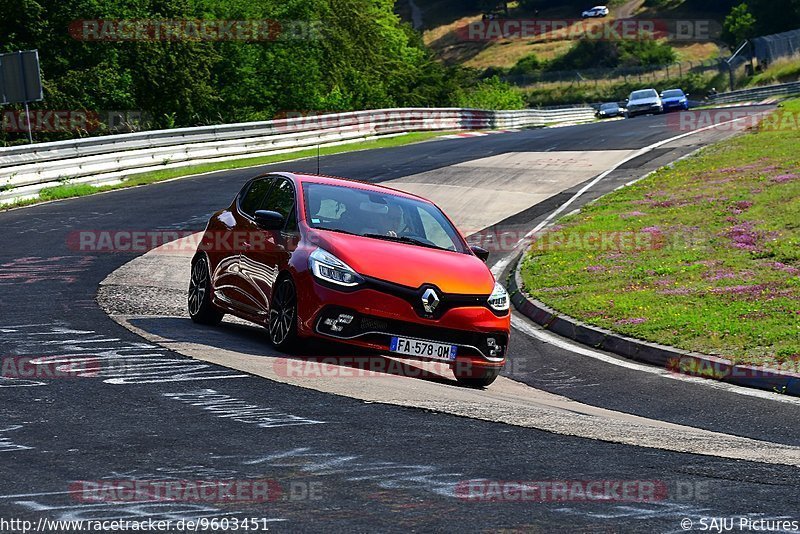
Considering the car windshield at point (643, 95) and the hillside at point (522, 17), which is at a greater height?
the hillside at point (522, 17)

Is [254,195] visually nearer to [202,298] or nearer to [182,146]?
[202,298]

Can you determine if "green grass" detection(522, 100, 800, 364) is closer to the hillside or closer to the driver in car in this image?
the driver in car

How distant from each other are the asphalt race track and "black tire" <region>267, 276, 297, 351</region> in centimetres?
26

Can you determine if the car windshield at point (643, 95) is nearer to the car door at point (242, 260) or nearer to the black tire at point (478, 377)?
the car door at point (242, 260)

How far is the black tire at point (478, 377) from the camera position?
1065 cm

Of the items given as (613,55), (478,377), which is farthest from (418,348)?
(613,55)

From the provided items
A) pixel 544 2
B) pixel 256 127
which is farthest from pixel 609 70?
pixel 256 127

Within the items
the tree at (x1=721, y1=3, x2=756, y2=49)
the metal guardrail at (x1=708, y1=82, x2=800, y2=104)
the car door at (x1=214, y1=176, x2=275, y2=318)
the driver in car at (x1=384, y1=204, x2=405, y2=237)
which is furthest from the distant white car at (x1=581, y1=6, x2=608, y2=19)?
the driver in car at (x1=384, y1=204, x2=405, y2=237)

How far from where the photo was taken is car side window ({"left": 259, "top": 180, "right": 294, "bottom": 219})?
11473mm

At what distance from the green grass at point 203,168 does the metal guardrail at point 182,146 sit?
19cm

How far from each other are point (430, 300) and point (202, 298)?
11.0 feet

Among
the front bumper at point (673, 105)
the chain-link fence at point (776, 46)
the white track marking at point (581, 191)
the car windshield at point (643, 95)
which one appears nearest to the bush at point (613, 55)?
the chain-link fence at point (776, 46)

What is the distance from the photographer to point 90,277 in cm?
1537

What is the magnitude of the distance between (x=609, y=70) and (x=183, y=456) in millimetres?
105688
